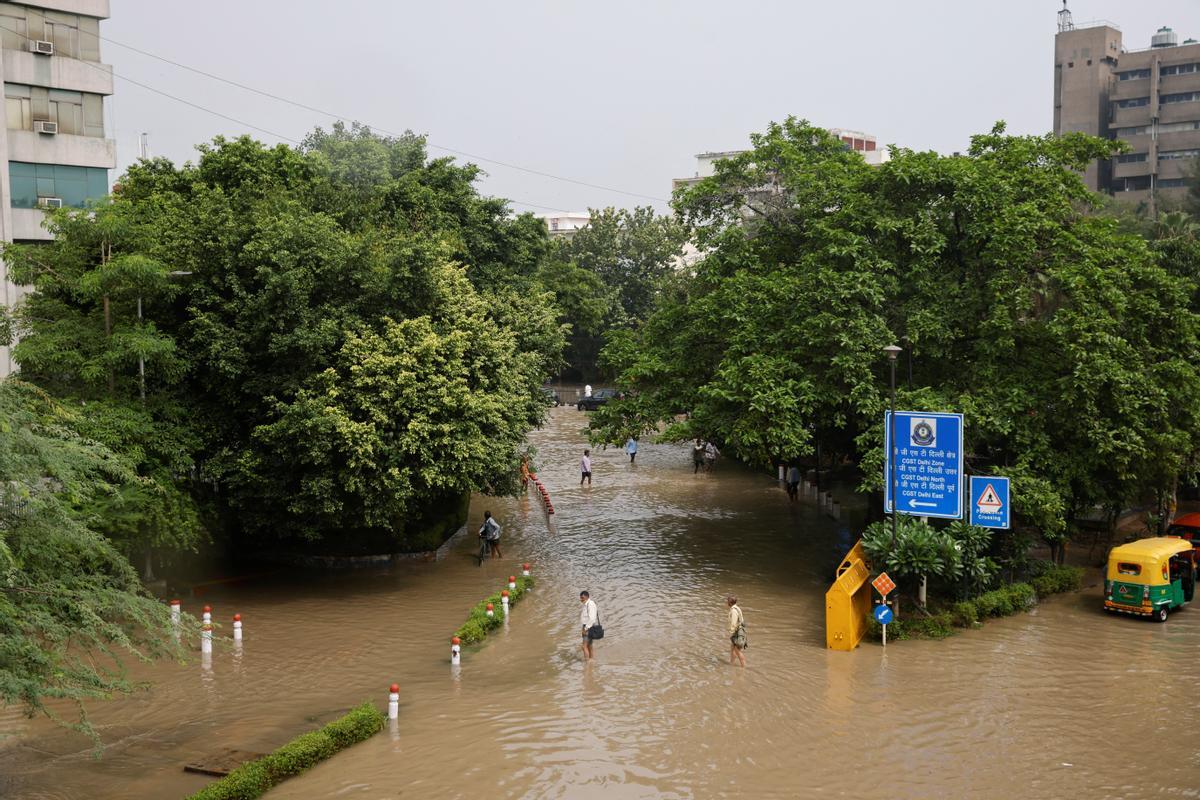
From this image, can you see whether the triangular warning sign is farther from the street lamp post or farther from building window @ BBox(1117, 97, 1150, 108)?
building window @ BBox(1117, 97, 1150, 108)

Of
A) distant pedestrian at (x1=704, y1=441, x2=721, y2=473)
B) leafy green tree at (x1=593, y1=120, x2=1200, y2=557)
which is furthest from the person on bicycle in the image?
distant pedestrian at (x1=704, y1=441, x2=721, y2=473)

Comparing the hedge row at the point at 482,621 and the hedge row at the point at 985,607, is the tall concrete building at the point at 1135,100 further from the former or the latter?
the hedge row at the point at 482,621

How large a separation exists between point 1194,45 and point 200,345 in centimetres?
7482

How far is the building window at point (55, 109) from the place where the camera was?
32.1 metres

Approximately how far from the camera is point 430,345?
22453mm

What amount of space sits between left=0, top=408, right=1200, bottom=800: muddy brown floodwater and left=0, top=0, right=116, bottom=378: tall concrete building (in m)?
17.2

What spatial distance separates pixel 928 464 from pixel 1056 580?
582cm

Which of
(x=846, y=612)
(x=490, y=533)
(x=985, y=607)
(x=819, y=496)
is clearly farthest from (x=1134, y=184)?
(x=846, y=612)

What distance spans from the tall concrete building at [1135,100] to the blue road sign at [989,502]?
60773 mm

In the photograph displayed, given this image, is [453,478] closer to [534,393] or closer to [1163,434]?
[534,393]

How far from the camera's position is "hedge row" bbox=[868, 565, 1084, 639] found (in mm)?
19984

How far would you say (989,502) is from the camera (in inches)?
826

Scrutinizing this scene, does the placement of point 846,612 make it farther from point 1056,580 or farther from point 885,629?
point 1056,580

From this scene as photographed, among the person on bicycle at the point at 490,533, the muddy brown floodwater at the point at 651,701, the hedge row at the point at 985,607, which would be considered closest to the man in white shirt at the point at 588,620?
the muddy brown floodwater at the point at 651,701
